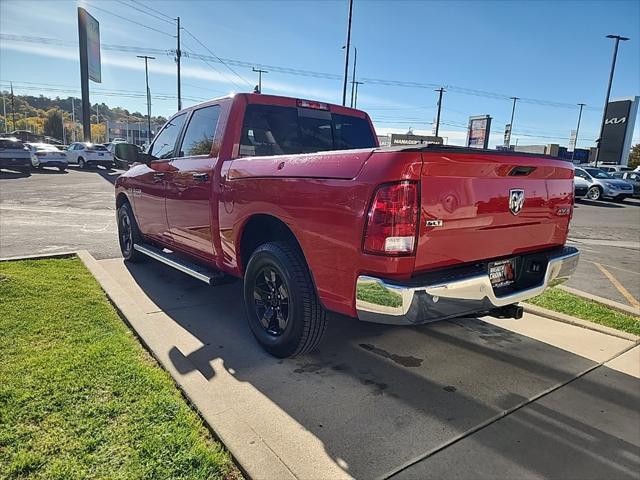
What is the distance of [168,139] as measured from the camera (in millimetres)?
5324

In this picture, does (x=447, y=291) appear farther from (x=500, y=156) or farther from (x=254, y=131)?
(x=254, y=131)

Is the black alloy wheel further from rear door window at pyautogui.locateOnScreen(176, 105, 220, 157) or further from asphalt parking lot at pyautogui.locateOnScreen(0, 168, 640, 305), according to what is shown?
asphalt parking lot at pyautogui.locateOnScreen(0, 168, 640, 305)

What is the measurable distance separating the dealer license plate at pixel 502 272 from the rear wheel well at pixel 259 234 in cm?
142

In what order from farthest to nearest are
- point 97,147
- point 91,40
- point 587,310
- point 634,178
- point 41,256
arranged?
point 91,40 → point 97,147 → point 634,178 → point 41,256 → point 587,310

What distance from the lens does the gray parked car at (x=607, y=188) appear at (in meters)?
21.7

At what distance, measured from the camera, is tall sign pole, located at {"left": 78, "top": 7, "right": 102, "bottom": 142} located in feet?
108

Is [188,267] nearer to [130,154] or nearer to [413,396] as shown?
[130,154]

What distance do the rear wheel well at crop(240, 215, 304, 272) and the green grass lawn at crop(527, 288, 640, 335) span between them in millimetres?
2971

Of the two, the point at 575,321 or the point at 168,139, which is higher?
the point at 168,139

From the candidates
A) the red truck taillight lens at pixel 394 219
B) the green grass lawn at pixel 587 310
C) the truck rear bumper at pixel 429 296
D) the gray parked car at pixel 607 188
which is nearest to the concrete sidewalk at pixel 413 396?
the green grass lawn at pixel 587 310

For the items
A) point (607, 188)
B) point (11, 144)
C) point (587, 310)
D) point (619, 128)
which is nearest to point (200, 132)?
point (587, 310)

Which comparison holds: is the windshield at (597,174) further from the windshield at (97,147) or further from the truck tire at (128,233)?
the windshield at (97,147)

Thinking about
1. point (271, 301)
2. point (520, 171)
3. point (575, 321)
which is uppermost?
point (520, 171)

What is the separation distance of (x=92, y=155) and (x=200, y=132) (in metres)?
27.6
